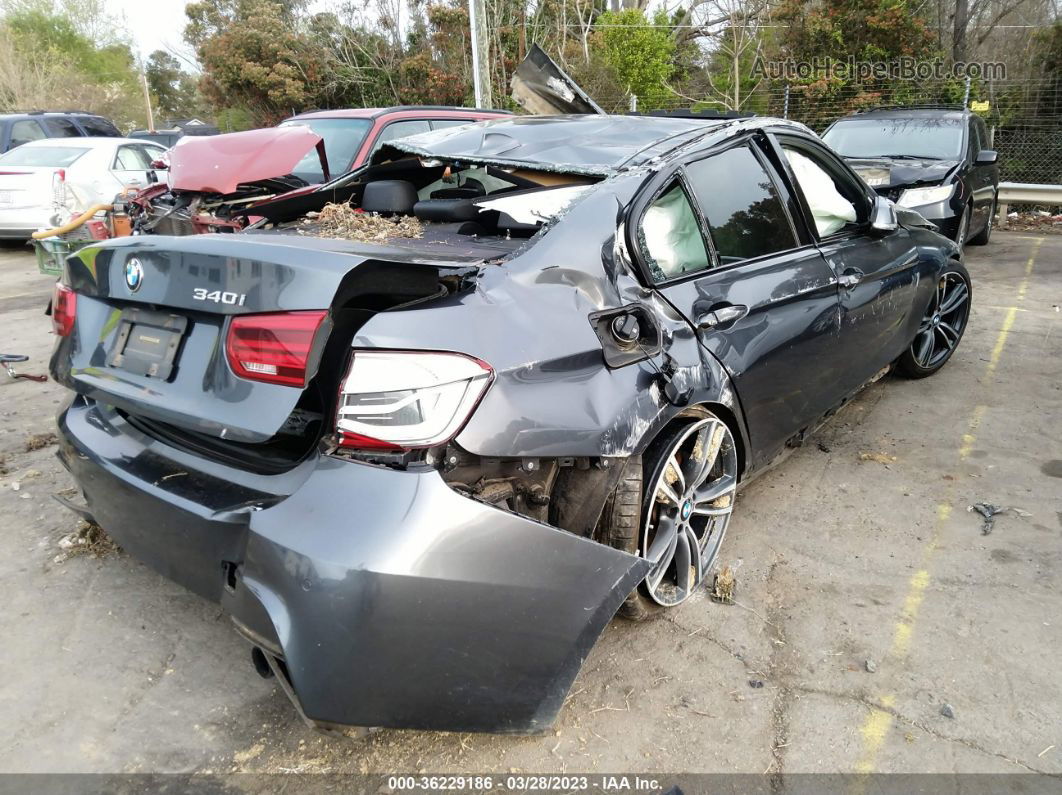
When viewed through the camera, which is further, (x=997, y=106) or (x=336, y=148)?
(x=997, y=106)

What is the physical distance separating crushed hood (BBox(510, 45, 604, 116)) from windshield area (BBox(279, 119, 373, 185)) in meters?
2.56

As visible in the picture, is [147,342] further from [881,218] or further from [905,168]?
[905,168]

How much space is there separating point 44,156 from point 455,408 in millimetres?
12060

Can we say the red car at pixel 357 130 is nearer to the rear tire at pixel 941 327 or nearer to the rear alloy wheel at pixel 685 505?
the rear tire at pixel 941 327

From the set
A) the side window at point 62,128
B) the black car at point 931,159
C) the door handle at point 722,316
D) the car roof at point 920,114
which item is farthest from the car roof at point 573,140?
the side window at point 62,128

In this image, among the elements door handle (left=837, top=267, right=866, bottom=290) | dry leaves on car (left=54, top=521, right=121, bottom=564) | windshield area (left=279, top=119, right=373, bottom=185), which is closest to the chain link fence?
windshield area (left=279, top=119, right=373, bottom=185)

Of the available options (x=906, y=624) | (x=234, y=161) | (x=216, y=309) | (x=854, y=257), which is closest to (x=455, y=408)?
(x=216, y=309)

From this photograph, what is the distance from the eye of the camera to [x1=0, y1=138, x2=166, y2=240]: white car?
35.2 ft

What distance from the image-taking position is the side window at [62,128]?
1434 centimetres

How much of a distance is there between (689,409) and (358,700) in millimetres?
1414

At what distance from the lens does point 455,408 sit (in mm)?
1967

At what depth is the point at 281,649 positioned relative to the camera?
1900 mm

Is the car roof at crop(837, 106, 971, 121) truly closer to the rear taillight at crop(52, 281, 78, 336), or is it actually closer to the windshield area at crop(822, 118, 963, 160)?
the windshield area at crop(822, 118, 963, 160)

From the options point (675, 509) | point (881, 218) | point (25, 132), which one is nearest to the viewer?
point (675, 509)
